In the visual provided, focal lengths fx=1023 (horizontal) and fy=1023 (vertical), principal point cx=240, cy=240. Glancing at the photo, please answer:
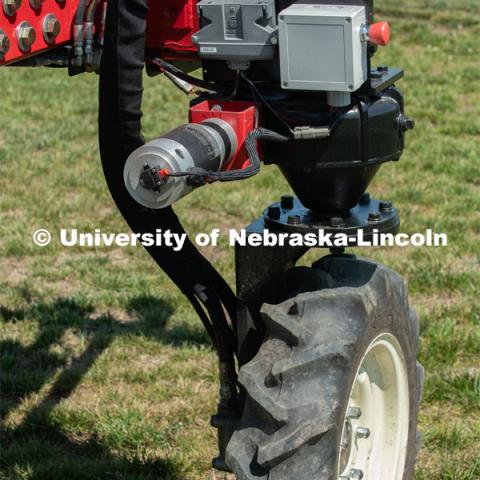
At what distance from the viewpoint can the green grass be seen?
11.7 ft

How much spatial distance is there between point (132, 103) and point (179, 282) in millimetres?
533

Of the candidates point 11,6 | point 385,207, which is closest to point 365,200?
point 385,207

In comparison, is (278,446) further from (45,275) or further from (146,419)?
(45,275)

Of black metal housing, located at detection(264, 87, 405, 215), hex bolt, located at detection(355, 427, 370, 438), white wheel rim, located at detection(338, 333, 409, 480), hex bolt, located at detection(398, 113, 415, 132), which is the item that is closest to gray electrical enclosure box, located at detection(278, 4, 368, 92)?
black metal housing, located at detection(264, 87, 405, 215)

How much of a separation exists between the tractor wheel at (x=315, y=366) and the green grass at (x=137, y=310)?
3.28 feet

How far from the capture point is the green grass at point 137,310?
11.7ft

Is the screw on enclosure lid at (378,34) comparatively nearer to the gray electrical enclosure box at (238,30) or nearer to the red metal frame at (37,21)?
the gray electrical enclosure box at (238,30)

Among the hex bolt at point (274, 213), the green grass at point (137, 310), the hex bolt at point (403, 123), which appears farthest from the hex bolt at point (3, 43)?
the green grass at point (137, 310)

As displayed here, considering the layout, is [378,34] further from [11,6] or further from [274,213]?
[11,6]

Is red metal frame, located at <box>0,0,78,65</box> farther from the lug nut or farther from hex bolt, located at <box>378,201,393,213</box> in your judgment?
hex bolt, located at <box>378,201,393,213</box>

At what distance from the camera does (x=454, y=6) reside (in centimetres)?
1157

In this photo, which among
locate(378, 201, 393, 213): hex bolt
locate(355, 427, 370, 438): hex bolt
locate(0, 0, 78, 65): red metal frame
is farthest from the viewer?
locate(355, 427, 370, 438): hex bolt

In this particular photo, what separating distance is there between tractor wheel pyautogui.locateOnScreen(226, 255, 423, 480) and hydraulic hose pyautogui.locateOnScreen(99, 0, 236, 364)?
0.23 metres

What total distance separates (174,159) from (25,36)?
53cm
